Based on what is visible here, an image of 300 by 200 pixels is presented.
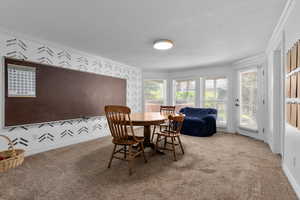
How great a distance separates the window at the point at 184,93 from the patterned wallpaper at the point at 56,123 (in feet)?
7.98

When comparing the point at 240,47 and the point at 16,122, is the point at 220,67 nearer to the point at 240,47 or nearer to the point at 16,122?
the point at 240,47

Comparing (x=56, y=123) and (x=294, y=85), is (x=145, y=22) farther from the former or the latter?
(x=56, y=123)

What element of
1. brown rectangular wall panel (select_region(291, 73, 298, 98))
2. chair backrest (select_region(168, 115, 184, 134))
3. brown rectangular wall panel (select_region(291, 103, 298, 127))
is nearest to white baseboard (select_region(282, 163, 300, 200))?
brown rectangular wall panel (select_region(291, 103, 298, 127))

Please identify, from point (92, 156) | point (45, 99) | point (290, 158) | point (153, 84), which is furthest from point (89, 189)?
point (153, 84)

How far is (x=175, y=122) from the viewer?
299 centimetres

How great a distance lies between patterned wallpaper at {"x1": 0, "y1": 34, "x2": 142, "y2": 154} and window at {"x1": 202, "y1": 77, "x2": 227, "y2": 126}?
309cm

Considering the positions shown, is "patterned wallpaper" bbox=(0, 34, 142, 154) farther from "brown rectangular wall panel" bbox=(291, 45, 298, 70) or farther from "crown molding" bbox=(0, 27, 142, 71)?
"brown rectangular wall panel" bbox=(291, 45, 298, 70)

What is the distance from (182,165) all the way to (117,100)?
2915 mm

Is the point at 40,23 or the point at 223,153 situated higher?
the point at 40,23

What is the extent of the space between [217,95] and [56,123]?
478cm

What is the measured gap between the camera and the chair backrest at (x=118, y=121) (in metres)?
2.14

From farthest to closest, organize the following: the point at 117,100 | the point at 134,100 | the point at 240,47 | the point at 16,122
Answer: the point at 134,100, the point at 117,100, the point at 240,47, the point at 16,122

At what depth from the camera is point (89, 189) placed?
173 centimetres

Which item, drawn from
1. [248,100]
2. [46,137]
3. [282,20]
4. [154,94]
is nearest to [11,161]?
[46,137]
